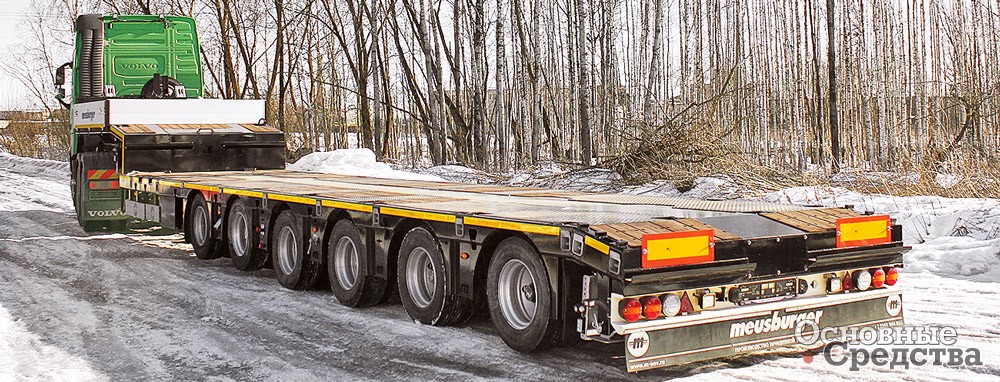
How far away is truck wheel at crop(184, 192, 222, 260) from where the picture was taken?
11156mm

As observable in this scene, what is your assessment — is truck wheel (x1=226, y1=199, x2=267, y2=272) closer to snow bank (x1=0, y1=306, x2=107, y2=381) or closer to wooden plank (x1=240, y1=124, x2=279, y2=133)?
snow bank (x1=0, y1=306, x2=107, y2=381)

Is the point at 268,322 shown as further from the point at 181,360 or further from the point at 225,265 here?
the point at 225,265

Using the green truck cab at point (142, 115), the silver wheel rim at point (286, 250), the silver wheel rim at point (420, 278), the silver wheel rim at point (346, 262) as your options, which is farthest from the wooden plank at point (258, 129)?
the silver wheel rim at point (420, 278)

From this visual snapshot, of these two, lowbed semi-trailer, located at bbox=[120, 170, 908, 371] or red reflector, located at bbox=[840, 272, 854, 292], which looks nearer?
lowbed semi-trailer, located at bbox=[120, 170, 908, 371]

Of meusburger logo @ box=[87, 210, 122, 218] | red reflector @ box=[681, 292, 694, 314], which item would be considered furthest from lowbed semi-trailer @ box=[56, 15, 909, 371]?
meusburger logo @ box=[87, 210, 122, 218]

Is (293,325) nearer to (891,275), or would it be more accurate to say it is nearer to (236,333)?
(236,333)

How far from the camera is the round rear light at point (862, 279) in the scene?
5895 millimetres

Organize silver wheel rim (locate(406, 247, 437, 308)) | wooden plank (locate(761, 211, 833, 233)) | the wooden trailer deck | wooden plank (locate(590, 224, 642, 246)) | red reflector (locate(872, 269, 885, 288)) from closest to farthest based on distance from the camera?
wooden plank (locate(590, 224, 642, 246))
the wooden trailer deck
wooden plank (locate(761, 211, 833, 233))
red reflector (locate(872, 269, 885, 288))
silver wheel rim (locate(406, 247, 437, 308))

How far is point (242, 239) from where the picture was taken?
1043 centimetres

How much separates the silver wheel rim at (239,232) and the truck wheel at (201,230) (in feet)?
1.70

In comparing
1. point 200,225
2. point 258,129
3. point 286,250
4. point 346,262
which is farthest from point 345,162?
point 346,262

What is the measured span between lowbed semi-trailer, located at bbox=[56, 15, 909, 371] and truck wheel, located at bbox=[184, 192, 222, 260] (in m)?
0.03

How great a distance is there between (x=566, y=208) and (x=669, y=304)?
1904 mm

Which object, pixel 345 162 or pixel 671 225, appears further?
pixel 345 162
